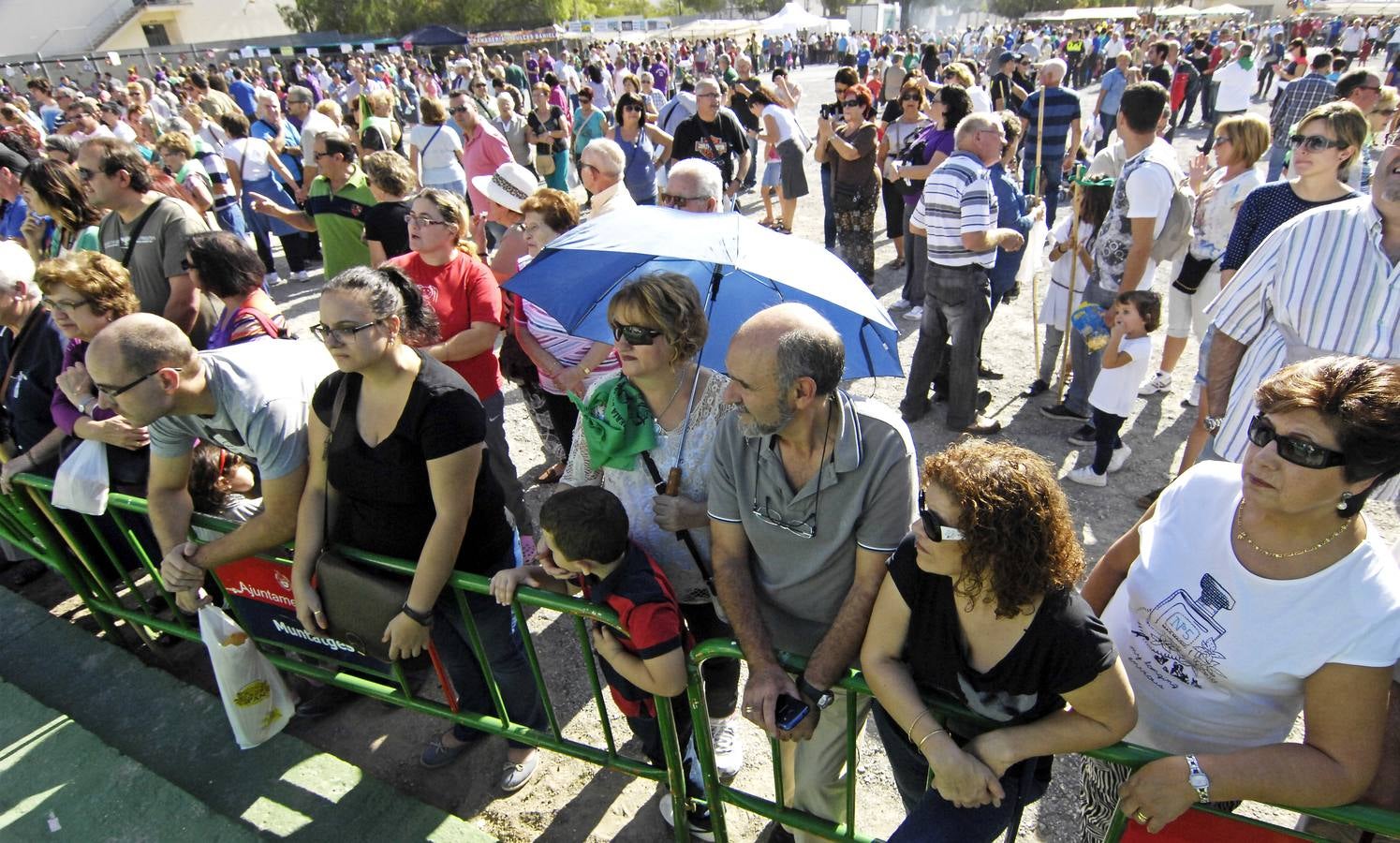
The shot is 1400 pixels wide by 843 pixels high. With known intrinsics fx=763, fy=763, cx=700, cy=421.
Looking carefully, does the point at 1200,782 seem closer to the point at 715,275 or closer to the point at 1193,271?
the point at 715,275

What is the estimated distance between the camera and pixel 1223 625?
5.64 feet

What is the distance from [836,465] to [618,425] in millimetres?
695

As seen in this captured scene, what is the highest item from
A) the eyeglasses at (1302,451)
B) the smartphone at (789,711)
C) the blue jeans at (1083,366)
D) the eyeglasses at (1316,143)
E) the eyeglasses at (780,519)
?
the eyeglasses at (1316,143)

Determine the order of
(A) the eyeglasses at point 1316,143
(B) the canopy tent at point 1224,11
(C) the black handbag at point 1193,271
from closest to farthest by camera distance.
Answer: (A) the eyeglasses at point 1316,143, (C) the black handbag at point 1193,271, (B) the canopy tent at point 1224,11

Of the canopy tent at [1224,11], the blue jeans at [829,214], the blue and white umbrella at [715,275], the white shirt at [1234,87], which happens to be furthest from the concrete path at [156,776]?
the canopy tent at [1224,11]

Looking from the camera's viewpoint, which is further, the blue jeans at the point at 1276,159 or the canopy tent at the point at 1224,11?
the canopy tent at the point at 1224,11

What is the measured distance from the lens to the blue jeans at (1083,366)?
4.82 meters

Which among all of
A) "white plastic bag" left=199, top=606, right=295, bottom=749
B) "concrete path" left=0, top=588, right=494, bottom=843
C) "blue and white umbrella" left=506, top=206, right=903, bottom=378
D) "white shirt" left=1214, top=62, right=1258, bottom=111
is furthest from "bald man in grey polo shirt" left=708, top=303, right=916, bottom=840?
"white shirt" left=1214, top=62, right=1258, bottom=111

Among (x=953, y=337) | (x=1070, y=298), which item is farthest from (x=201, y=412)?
(x=1070, y=298)

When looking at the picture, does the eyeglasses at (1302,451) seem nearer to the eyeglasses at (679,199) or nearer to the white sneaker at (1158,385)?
the eyeglasses at (679,199)

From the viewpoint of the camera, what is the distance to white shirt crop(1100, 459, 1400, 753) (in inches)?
62.3

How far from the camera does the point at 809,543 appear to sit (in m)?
2.10

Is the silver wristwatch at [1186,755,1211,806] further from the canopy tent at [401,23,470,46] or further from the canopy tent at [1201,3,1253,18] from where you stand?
the canopy tent at [401,23,470,46]

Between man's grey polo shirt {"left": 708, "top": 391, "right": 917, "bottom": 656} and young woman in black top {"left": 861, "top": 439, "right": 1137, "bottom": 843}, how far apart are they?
0.69ft
